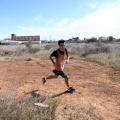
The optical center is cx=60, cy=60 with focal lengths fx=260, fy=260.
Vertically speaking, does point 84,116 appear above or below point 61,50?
below

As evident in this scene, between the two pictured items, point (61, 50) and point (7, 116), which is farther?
point (61, 50)

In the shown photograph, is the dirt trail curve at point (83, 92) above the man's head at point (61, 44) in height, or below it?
below

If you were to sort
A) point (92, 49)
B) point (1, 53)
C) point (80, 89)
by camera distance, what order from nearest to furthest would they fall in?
point (80, 89)
point (92, 49)
point (1, 53)

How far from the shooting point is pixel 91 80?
10070mm

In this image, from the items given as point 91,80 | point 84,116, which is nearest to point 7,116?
point 84,116

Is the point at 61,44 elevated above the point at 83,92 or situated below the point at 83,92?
above

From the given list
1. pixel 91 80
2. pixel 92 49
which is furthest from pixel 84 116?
pixel 92 49

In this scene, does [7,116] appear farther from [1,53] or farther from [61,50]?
[1,53]

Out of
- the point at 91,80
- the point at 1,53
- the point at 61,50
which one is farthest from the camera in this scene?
the point at 1,53

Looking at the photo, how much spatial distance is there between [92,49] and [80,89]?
15.3 meters

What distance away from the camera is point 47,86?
8.63 m

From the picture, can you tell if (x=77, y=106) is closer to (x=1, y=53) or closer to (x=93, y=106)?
(x=93, y=106)

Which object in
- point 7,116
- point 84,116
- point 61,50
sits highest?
point 61,50

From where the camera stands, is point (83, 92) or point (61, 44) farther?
point (83, 92)
